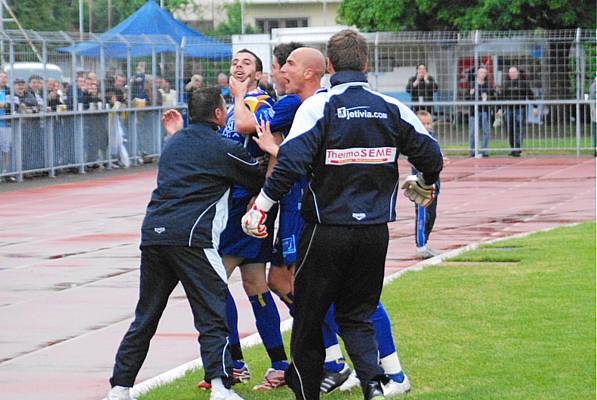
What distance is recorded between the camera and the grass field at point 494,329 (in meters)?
7.75

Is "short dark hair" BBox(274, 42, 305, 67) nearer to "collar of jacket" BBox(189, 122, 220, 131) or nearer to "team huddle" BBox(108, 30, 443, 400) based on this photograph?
"team huddle" BBox(108, 30, 443, 400)

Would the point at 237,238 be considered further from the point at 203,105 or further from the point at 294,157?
the point at 294,157

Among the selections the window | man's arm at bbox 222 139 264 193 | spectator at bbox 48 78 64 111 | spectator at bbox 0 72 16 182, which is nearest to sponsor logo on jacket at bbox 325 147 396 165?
man's arm at bbox 222 139 264 193

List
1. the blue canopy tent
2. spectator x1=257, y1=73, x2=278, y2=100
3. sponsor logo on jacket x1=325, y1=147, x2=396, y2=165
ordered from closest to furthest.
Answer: sponsor logo on jacket x1=325, y1=147, x2=396, y2=165, spectator x1=257, y1=73, x2=278, y2=100, the blue canopy tent

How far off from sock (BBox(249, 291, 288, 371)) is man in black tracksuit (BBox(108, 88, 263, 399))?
642mm

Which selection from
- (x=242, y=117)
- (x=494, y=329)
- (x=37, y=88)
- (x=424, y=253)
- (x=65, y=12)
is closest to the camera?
(x=242, y=117)

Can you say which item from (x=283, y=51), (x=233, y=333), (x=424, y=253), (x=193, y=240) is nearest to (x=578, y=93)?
(x=424, y=253)

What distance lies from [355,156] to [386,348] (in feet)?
4.20

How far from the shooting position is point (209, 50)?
32312 millimetres

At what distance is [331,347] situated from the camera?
7.88m

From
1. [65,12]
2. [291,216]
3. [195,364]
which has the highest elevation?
[65,12]

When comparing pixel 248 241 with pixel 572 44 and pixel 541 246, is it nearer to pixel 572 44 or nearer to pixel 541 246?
pixel 541 246

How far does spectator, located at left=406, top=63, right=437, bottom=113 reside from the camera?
30.6 metres

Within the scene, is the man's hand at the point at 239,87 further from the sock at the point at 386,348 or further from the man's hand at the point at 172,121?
the sock at the point at 386,348
